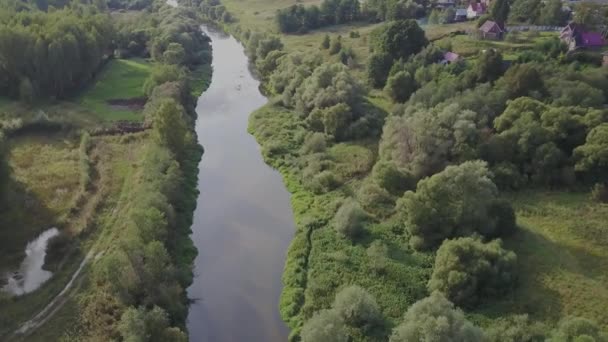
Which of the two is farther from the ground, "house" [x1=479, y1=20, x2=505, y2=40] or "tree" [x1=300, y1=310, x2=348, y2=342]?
"house" [x1=479, y1=20, x2=505, y2=40]

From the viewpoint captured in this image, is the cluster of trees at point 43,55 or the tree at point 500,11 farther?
the tree at point 500,11

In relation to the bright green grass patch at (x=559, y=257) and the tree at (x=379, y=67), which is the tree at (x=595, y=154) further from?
the tree at (x=379, y=67)

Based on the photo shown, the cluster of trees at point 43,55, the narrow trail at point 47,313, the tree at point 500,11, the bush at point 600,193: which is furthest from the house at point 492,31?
the narrow trail at point 47,313

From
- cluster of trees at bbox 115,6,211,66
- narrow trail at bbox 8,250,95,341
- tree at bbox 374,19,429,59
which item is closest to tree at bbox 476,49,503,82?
tree at bbox 374,19,429,59

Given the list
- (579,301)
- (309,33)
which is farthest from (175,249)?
(309,33)

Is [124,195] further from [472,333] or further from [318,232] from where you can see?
[472,333]

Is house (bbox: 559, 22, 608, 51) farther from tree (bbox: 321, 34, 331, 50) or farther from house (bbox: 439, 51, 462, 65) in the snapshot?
tree (bbox: 321, 34, 331, 50)
